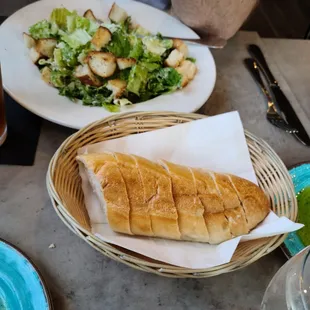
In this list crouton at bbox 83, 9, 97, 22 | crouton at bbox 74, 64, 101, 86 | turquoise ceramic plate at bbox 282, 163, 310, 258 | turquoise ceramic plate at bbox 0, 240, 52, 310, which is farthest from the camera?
crouton at bbox 83, 9, 97, 22

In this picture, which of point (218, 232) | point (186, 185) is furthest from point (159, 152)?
point (218, 232)

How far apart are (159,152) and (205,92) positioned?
1.08ft

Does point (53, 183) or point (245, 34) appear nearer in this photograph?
point (53, 183)

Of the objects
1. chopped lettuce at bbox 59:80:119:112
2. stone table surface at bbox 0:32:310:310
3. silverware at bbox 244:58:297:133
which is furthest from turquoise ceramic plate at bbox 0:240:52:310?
silverware at bbox 244:58:297:133

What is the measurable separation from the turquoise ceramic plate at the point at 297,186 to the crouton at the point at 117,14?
0.79m

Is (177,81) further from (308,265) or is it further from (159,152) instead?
(308,265)

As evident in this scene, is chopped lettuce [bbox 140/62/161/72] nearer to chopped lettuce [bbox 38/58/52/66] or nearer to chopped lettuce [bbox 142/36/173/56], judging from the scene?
chopped lettuce [bbox 142/36/173/56]

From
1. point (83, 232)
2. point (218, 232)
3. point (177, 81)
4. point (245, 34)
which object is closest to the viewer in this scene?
point (83, 232)

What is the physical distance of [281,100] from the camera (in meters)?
1.57

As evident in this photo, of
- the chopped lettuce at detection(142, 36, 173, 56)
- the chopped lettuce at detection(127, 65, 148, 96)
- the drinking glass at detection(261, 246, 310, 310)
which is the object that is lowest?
the chopped lettuce at detection(127, 65, 148, 96)

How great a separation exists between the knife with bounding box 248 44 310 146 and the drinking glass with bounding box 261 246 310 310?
28.9 inches

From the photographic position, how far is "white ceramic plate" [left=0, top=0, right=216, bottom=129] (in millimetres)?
1247

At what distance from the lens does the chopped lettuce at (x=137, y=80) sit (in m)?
1.36

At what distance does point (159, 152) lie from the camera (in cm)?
119
